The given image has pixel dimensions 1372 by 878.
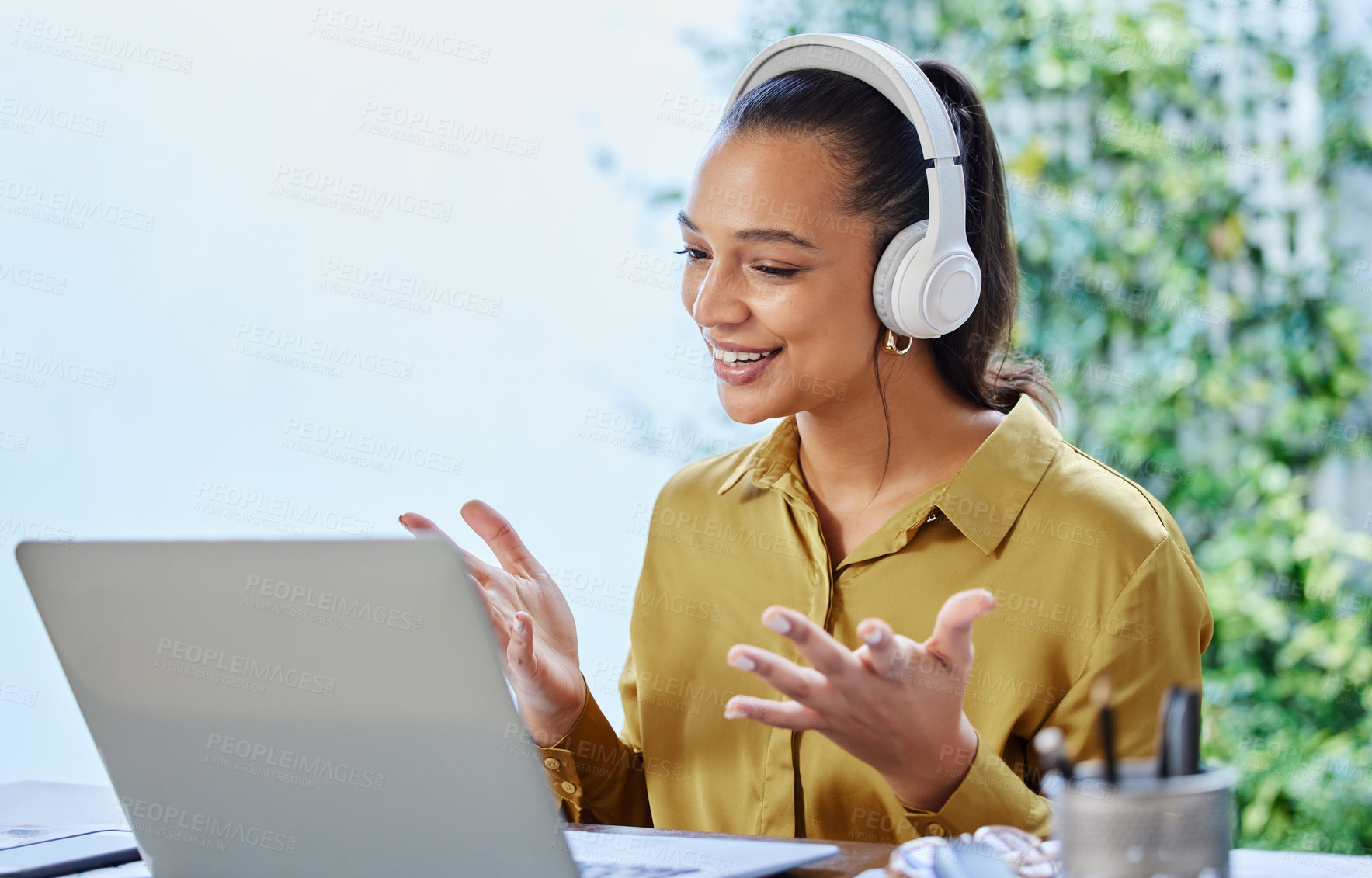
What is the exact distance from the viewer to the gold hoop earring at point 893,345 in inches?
49.3

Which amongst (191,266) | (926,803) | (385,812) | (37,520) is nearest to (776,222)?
(926,803)

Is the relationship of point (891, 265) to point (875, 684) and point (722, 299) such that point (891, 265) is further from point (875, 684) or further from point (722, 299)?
point (875, 684)

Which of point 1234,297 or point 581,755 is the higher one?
point 1234,297

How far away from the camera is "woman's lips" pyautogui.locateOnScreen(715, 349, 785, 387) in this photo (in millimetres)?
1222

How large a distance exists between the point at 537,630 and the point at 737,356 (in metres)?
0.35

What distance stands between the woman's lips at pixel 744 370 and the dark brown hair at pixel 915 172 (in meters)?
0.13

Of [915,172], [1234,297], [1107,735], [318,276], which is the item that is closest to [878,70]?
[915,172]

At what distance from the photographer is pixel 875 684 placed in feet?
2.42

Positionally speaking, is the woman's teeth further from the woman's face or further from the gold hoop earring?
the gold hoop earring

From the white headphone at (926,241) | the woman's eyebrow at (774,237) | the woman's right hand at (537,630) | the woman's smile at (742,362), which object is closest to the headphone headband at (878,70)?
the white headphone at (926,241)

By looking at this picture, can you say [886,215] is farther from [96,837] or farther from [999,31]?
[999,31]

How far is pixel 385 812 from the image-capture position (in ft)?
2.21

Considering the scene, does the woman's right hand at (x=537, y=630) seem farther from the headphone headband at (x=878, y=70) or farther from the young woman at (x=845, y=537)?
the headphone headband at (x=878, y=70)

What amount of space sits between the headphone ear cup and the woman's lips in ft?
0.37
